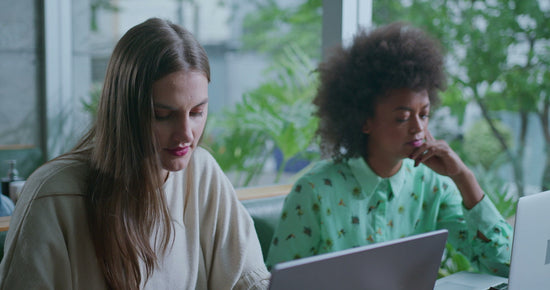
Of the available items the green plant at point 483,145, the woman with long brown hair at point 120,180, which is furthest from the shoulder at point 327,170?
the green plant at point 483,145

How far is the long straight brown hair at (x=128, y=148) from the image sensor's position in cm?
102

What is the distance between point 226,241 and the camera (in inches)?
50.6

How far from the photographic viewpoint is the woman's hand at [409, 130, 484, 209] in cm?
154

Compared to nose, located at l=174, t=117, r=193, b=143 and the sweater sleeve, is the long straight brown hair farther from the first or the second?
the sweater sleeve

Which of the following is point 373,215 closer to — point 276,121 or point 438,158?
point 438,158

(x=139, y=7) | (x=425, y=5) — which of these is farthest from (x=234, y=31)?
(x=425, y=5)

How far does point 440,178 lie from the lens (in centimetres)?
171

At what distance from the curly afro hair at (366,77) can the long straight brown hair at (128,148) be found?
0.66 meters

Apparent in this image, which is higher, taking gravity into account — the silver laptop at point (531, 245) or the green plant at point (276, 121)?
the green plant at point (276, 121)

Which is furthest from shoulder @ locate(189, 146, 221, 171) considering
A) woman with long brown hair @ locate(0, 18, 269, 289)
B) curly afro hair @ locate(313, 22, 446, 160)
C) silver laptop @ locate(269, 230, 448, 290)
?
silver laptop @ locate(269, 230, 448, 290)

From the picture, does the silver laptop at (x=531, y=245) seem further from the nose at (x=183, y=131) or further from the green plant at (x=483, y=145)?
the green plant at (x=483, y=145)

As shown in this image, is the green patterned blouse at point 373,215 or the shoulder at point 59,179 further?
the green patterned blouse at point 373,215

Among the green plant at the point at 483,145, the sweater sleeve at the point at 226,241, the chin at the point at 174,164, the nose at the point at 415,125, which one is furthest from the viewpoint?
the green plant at the point at 483,145

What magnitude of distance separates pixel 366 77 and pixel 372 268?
904 mm
